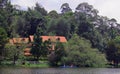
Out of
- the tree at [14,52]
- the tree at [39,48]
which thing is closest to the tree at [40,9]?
the tree at [39,48]

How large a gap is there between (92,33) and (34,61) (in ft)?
98.3

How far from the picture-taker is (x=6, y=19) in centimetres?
10712

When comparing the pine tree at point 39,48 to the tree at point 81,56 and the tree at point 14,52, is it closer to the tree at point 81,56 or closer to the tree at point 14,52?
the tree at point 14,52

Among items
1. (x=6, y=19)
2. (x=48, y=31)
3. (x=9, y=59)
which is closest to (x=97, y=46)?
(x=48, y=31)

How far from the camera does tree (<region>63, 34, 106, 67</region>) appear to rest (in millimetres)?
81438

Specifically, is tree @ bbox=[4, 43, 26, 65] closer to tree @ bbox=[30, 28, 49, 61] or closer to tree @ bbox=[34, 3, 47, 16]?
tree @ bbox=[30, 28, 49, 61]

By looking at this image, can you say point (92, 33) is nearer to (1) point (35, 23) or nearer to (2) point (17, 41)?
(1) point (35, 23)

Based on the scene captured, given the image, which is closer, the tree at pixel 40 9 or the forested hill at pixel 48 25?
the forested hill at pixel 48 25

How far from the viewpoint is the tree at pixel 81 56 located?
81.4 meters

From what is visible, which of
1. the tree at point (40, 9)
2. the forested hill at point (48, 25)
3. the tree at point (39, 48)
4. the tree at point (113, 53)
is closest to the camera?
the tree at point (39, 48)

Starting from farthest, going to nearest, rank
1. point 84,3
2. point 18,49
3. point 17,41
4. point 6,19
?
point 84,3 < point 6,19 < point 17,41 < point 18,49

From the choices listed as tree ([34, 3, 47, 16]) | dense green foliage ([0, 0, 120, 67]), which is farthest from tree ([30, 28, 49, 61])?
tree ([34, 3, 47, 16])

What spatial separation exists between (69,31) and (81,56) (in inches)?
1173

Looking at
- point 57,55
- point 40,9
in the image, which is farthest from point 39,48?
point 40,9
